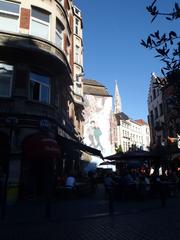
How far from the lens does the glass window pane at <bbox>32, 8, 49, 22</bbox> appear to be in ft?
57.6

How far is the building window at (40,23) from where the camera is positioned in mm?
17141

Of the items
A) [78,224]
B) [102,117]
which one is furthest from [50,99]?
[102,117]

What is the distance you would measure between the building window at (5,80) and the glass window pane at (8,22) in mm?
2363

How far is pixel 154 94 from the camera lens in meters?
42.5

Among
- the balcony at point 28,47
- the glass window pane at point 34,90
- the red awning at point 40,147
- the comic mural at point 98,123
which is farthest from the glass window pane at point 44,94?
the comic mural at point 98,123

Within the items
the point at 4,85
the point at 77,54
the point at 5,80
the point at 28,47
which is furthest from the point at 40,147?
the point at 77,54

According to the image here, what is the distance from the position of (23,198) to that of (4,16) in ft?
35.6

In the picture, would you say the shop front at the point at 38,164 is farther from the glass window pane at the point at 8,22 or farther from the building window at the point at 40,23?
the glass window pane at the point at 8,22

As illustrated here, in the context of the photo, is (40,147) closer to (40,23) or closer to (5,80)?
(5,80)

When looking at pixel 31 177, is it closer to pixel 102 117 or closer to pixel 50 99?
pixel 50 99

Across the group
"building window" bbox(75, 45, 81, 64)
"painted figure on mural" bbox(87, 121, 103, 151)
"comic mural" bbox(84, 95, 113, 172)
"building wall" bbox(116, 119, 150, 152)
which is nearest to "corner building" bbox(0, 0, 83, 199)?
"building window" bbox(75, 45, 81, 64)

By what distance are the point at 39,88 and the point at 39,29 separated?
3.86 meters

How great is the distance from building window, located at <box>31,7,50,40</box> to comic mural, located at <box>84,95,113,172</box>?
32539 millimetres

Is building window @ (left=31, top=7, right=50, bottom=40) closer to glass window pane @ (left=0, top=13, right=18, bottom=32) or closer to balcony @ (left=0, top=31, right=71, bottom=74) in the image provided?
balcony @ (left=0, top=31, right=71, bottom=74)
